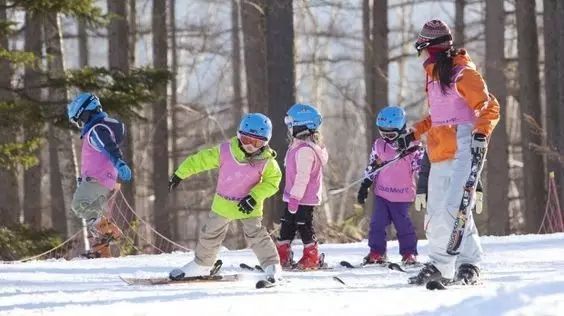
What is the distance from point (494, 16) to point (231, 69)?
1664cm

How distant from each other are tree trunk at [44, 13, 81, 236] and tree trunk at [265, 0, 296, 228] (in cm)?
352

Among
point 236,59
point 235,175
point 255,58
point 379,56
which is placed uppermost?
point 236,59

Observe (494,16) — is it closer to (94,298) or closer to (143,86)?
(143,86)

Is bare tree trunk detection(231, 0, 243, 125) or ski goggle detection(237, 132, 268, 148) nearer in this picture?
ski goggle detection(237, 132, 268, 148)

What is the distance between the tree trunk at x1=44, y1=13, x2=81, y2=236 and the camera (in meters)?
16.1

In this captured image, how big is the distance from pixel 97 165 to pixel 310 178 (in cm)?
238

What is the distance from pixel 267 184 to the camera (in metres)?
7.72

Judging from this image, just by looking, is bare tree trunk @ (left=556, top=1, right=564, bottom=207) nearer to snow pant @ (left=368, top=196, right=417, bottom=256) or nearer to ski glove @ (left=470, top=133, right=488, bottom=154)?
snow pant @ (left=368, top=196, right=417, bottom=256)

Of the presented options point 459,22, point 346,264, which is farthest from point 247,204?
point 459,22

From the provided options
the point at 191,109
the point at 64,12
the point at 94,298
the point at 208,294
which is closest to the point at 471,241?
the point at 208,294

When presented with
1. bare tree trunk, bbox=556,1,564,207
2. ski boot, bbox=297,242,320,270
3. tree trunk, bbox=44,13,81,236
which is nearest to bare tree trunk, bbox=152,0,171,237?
tree trunk, bbox=44,13,81,236

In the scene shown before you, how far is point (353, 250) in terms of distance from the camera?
11.1 m

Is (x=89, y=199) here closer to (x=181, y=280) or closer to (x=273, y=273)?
(x=181, y=280)

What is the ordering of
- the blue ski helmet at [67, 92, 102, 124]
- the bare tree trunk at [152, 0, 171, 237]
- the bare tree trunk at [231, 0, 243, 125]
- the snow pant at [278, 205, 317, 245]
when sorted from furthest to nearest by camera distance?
the bare tree trunk at [231, 0, 243, 125] < the bare tree trunk at [152, 0, 171, 237] < the blue ski helmet at [67, 92, 102, 124] < the snow pant at [278, 205, 317, 245]
